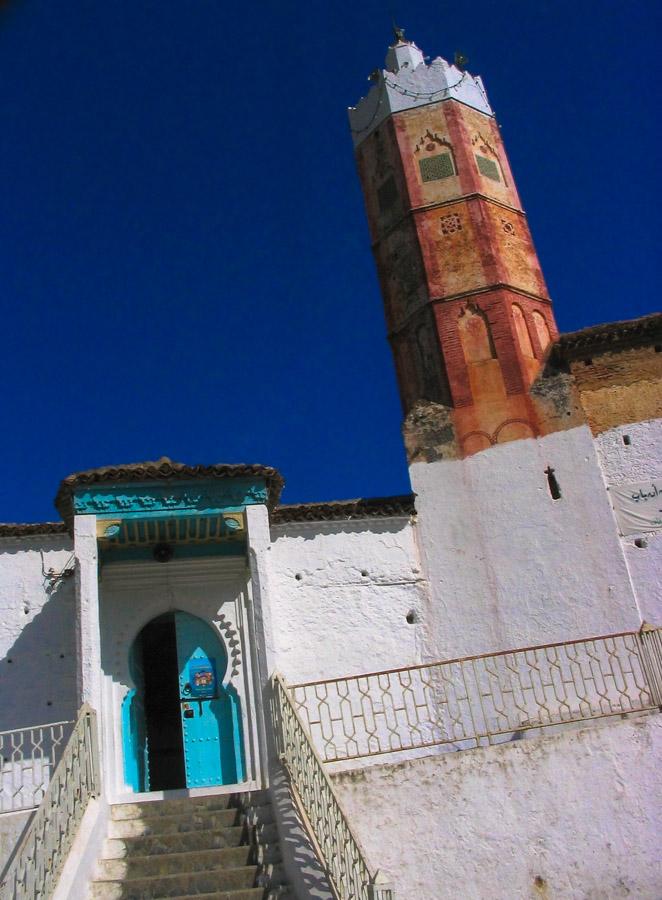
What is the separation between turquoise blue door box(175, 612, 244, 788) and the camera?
1017cm

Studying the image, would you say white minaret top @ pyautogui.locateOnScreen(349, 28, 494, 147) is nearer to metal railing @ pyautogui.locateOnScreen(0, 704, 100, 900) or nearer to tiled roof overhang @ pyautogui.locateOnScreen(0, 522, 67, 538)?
tiled roof overhang @ pyautogui.locateOnScreen(0, 522, 67, 538)

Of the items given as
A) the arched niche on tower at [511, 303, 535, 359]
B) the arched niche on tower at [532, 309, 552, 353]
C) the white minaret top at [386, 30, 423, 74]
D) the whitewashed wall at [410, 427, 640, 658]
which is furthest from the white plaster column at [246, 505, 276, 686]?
the white minaret top at [386, 30, 423, 74]

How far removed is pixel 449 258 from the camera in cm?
1366

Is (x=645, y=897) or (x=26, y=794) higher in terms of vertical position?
(x=26, y=794)

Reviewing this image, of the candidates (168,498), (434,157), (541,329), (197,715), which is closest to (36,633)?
(197,715)

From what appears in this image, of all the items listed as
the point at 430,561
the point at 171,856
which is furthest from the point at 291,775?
the point at 430,561

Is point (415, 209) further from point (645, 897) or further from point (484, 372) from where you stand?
point (645, 897)

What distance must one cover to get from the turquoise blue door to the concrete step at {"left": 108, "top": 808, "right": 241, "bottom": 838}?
1834 millimetres

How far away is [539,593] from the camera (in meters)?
11.5

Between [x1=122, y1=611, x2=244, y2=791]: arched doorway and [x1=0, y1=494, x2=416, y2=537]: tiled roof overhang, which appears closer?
[x1=122, y1=611, x2=244, y2=791]: arched doorway

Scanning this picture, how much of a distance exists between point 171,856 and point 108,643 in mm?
3376

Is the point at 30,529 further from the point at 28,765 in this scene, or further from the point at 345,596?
the point at 345,596

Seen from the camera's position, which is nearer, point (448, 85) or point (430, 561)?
point (430, 561)

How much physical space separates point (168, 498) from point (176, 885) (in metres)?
4.07
